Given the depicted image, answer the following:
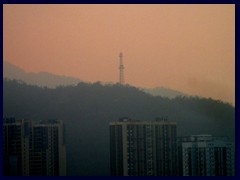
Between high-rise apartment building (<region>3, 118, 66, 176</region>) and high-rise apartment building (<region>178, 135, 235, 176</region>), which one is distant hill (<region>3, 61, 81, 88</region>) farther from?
high-rise apartment building (<region>178, 135, 235, 176</region>)

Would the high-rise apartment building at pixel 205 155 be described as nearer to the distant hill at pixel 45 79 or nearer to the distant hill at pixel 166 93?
the distant hill at pixel 166 93

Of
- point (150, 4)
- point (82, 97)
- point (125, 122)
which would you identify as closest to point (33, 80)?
point (82, 97)

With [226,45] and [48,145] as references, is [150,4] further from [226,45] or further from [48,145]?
[48,145]

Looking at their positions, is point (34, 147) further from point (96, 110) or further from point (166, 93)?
point (166, 93)

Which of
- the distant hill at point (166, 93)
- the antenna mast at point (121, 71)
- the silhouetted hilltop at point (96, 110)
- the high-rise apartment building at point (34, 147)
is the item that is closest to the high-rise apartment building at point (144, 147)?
the silhouetted hilltop at point (96, 110)

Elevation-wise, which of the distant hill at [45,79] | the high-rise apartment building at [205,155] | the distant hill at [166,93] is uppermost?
the distant hill at [45,79]

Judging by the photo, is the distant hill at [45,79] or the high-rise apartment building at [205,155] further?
the distant hill at [45,79]

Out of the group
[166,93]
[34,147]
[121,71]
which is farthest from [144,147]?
[34,147]
